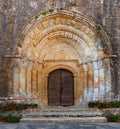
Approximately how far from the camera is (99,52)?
10281mm

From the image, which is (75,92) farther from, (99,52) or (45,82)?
(99,52)

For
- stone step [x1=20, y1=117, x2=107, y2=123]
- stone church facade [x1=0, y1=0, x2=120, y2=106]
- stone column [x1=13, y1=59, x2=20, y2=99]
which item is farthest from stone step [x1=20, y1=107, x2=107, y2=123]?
stone column [x1=13, y1=59, x2=20, y2=99]

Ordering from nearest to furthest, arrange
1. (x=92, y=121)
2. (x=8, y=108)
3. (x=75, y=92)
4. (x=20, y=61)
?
(x=92, y=121)
(x=8, y=108)
(x=20, y=61)
(x=75, y=92)

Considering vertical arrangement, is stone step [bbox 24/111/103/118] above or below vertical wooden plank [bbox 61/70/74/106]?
below

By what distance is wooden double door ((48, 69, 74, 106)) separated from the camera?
36.6 feet

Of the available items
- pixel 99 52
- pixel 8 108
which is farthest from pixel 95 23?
pixel 8 108

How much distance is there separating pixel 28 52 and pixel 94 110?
12.2ft

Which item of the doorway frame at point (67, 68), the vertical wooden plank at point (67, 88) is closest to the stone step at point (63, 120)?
the doorway frame at point (67, 68)

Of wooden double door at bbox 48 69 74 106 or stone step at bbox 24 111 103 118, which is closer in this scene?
stone step at bbox 24 111 103 118

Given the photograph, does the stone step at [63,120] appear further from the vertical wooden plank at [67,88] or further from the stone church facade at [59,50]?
the vertical wooden plank at [67,88]

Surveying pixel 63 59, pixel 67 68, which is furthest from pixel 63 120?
pixel 63 59

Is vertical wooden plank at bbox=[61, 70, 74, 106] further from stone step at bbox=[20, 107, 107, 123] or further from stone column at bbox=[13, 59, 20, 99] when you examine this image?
stone column at bbox=[13, 59, 20, 99]

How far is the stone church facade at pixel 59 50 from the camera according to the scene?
33.0 feet

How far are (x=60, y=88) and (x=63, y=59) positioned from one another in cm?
137
